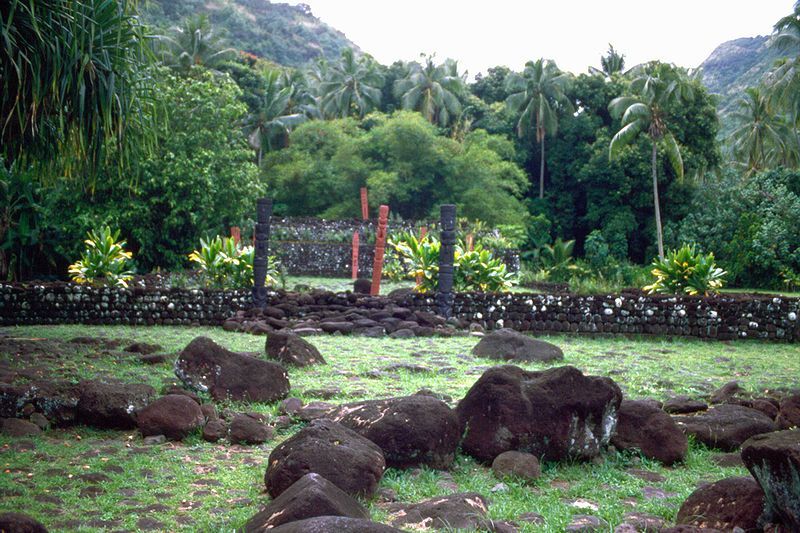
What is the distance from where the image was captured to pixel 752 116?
4428cm

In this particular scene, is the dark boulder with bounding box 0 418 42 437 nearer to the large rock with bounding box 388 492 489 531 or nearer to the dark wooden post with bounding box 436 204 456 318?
the large rock with bounding box 388 492 489 531

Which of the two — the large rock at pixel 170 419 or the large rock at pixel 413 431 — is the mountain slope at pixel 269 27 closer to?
the large rock at pixel 170 419

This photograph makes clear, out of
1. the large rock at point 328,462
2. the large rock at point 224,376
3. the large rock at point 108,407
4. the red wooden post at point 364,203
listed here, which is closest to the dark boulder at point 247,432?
the large rock at point 108,407

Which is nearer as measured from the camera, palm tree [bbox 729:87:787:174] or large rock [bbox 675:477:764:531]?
large rock [bbox 675:477:764:531]

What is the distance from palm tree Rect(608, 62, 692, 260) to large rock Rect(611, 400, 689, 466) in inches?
1137

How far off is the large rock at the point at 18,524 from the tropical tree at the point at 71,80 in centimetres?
487

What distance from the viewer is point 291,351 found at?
29.7ft

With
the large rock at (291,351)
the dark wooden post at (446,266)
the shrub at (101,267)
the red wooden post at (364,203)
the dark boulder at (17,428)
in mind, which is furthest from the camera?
the red wooden post at (364,203)

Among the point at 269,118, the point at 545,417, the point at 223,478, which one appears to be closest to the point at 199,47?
the point at 269,118

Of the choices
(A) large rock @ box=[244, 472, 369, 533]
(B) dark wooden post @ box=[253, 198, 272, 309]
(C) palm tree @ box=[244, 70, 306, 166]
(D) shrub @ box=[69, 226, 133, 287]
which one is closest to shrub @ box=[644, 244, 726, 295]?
(B) dark wooden post @ box=[253, 198, 272, 309]

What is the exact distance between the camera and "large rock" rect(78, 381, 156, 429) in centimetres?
619

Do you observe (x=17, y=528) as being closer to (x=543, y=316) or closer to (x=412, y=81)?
(x=543, y=316)

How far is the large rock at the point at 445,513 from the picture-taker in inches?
165

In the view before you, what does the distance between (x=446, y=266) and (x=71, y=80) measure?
7714mm
